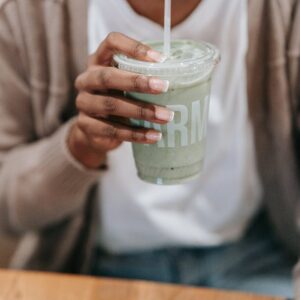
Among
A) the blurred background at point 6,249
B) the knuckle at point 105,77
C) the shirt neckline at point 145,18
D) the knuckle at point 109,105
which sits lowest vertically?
the blurred background at point 6,249

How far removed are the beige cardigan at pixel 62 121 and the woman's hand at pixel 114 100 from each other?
0.17m

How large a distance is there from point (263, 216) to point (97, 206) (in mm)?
353

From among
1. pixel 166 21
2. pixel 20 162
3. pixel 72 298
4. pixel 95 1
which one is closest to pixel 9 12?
pixel 95 1

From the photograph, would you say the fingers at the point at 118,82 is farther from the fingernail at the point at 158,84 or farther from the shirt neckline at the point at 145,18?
the shirt neckline at the point at 145,18

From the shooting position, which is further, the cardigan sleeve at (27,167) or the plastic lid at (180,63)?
the cardigan sleeve at (27,167)

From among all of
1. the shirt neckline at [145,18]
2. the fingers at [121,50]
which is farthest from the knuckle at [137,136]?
the shirt neckline at [145,18]

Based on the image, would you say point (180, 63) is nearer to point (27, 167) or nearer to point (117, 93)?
point (117, 93)

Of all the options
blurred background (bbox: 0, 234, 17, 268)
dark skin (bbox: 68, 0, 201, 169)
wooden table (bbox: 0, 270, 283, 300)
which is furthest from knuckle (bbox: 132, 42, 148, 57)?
blurred background (bbox: 0, 234, 17, 268)

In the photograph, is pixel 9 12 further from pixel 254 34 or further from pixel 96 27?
pixel 254 34

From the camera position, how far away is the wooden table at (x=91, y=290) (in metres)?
0.92

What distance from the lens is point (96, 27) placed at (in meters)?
0.99

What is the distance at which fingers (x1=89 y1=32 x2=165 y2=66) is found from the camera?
2.45 feet

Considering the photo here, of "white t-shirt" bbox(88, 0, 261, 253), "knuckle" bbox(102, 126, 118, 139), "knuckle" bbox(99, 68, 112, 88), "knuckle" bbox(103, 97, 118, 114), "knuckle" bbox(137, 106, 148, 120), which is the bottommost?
"white t-shirt" bbox(88, 0, 261, 253)

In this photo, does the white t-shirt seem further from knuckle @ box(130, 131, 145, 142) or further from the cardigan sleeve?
knuckle @ box(130, 131, 145, 142)
